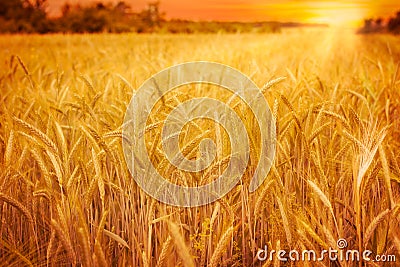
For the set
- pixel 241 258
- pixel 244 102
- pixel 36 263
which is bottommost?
pixel 241 258

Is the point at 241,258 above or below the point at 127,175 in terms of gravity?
below

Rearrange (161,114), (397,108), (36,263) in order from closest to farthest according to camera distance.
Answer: (36,263) → (161,114) → (397,108)

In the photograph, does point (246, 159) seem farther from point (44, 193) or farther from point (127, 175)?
point (44, 193)

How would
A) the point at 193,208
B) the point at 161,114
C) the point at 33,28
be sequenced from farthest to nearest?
1. the point at 33,28
2. the point at 161,114
3. the point at 193,208

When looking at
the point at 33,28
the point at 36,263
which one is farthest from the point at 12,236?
the point at 33,28

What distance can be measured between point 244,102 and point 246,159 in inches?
8.7

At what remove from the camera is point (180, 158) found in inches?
53.5

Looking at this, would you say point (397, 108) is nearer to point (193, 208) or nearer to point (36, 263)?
point (193, 208)

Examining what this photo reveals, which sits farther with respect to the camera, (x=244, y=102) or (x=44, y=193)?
(x=244, y=102)

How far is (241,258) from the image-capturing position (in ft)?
5.04

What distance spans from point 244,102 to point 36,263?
828 millimetres

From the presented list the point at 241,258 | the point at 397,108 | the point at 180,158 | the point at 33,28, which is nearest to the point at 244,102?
the point at 180,158

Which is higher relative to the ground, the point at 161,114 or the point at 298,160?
the point at 161,114

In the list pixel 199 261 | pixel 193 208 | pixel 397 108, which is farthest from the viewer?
pixel 397 108
